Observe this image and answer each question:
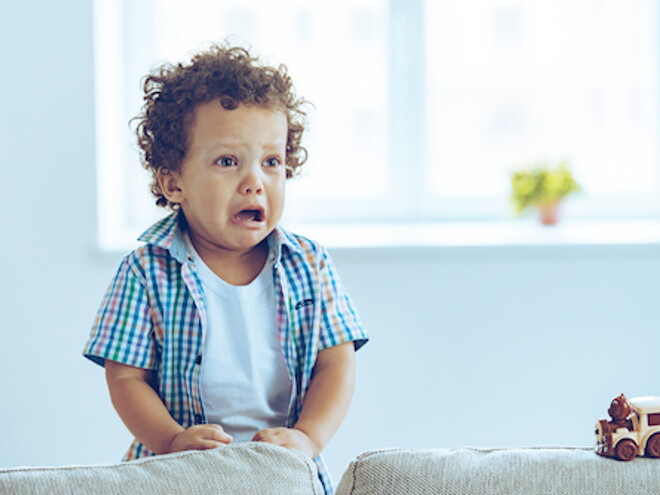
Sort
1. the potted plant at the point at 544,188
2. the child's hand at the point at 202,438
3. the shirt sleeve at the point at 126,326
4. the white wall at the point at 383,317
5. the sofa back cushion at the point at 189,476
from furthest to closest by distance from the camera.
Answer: the potted plant at the point at 544,188 → the white wall at the point at 383,317 → the shirt sleeve at the point at 126,326 → the child's hand at the point at 202,438 → the sofa back cushion at the point at 189,476

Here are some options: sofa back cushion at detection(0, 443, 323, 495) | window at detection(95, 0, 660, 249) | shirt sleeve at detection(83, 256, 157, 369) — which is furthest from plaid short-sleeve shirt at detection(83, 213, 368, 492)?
window at detection(95, 0, 660, 249)

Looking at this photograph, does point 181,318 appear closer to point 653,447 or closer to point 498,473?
point 498,473

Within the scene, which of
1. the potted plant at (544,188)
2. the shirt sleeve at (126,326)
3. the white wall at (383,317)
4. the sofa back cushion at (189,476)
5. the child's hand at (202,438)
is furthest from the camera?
the potted plant at (544,188)

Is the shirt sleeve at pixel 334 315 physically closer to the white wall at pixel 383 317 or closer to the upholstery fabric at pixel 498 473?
the upholstery fabric at pixel 498 473

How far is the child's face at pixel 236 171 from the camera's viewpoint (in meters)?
1.28

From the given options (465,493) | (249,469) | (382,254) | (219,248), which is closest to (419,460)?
(465,493)

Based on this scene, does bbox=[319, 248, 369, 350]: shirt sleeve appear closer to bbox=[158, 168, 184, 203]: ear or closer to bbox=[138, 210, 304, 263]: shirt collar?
bbox=[138, 210, 304, 263]: shirt collar

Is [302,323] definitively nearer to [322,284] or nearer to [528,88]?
[322,284]

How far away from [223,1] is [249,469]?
73.9 inches

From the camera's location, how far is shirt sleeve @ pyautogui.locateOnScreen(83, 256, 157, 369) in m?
1.27

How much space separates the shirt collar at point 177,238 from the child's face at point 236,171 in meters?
0.04

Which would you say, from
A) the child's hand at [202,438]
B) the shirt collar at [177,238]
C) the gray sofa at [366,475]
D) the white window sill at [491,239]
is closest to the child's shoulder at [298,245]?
the shirt collar at [177,238]

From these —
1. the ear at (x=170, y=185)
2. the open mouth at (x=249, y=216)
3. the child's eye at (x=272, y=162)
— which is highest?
the child's eye at (x=272, y=162)

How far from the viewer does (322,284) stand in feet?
4.50
